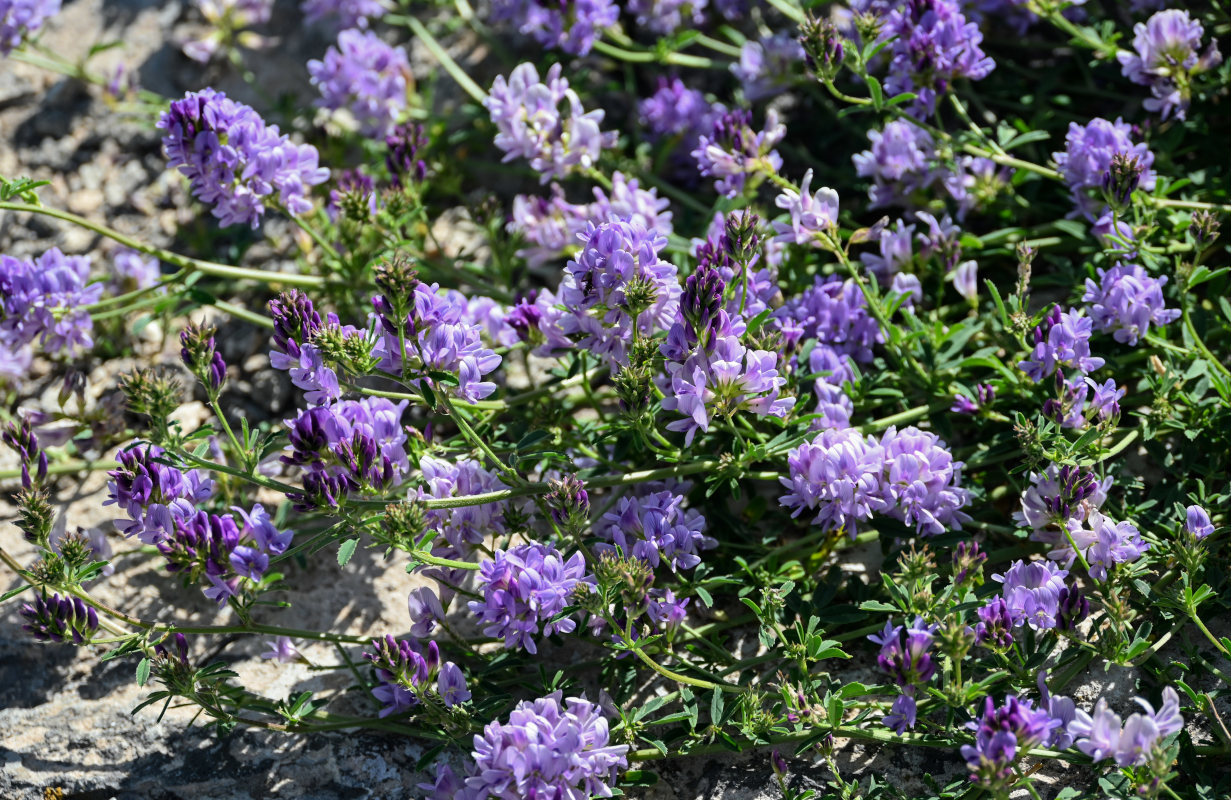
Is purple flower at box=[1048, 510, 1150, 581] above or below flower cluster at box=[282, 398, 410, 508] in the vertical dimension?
below

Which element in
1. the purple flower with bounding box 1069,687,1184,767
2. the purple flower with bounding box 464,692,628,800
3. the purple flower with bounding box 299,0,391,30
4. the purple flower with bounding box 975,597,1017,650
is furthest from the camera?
the purple flower with bounding box 299,0,391,30

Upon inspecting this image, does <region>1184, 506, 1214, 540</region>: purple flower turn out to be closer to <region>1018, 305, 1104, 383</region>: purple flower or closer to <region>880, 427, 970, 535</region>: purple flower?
<region>1018, 305, 1104, 383</region>: purple flower

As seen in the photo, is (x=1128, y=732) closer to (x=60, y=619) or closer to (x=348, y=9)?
(x=60, y=619)

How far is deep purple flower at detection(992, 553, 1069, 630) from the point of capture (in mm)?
3277

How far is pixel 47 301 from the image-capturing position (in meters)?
4.31

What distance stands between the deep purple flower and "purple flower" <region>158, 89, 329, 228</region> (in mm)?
2898

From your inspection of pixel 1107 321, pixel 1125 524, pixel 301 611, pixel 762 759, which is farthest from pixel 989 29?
pixel 301 611

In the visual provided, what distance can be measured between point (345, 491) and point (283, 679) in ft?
3.61

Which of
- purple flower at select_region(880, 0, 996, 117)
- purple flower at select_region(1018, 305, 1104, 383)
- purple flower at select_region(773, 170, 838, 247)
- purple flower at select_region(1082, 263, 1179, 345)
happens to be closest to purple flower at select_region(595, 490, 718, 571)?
purple flower at select_region(773, 170, 838, 247)

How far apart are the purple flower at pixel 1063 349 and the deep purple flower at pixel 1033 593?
0.68 meters

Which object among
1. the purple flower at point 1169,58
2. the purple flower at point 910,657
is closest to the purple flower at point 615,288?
the purple flower at point 910,657

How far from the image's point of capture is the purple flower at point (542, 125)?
14.7 feet

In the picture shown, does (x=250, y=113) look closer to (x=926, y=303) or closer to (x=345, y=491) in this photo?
(x=345, y=491)

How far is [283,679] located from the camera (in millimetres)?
4027
